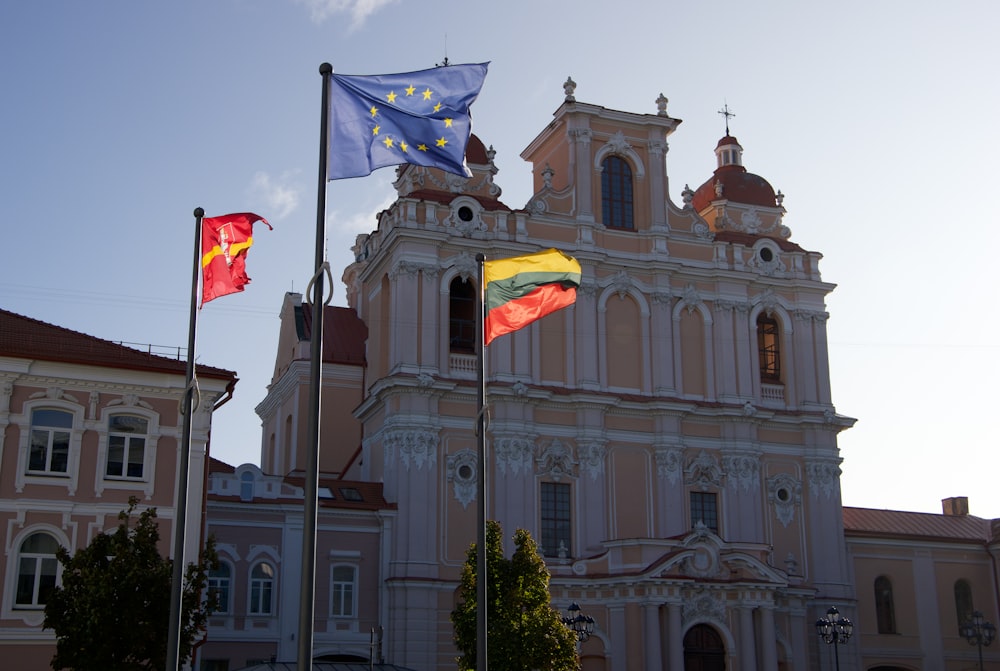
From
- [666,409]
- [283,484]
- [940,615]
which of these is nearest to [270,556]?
[283,484]

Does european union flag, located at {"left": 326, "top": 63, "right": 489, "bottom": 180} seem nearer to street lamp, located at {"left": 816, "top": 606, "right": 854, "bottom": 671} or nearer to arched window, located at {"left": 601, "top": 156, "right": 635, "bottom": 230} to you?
street lamp, located at {"left": 816, "top": 606, "right": 854, "bottom": 671}

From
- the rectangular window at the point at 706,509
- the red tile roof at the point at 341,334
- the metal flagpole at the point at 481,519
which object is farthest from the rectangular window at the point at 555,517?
the metal flagpole at the point at 481,519

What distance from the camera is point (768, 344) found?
56062 mm

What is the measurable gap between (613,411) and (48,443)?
22991mm

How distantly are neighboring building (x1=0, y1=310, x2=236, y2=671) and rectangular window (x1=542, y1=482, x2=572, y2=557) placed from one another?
1603 cm

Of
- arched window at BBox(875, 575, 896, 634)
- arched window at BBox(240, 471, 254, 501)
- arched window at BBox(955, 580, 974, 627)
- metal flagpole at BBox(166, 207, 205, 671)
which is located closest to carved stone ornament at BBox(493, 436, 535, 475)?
arched window at BBox(240, 471, 254, 501)

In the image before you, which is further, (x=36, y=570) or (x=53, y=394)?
(x=53, y=394)

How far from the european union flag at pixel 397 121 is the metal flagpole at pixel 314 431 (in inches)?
7.2

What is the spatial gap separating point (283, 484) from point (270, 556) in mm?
2626

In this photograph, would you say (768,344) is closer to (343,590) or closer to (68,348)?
(343,590)

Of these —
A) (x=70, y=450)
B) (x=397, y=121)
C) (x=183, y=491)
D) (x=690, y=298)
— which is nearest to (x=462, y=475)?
(x=690, y=298)

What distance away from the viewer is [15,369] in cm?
3462

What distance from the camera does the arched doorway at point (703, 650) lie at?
46406 millimetres

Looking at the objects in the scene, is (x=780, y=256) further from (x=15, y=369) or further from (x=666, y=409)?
(x=15, y=369)
